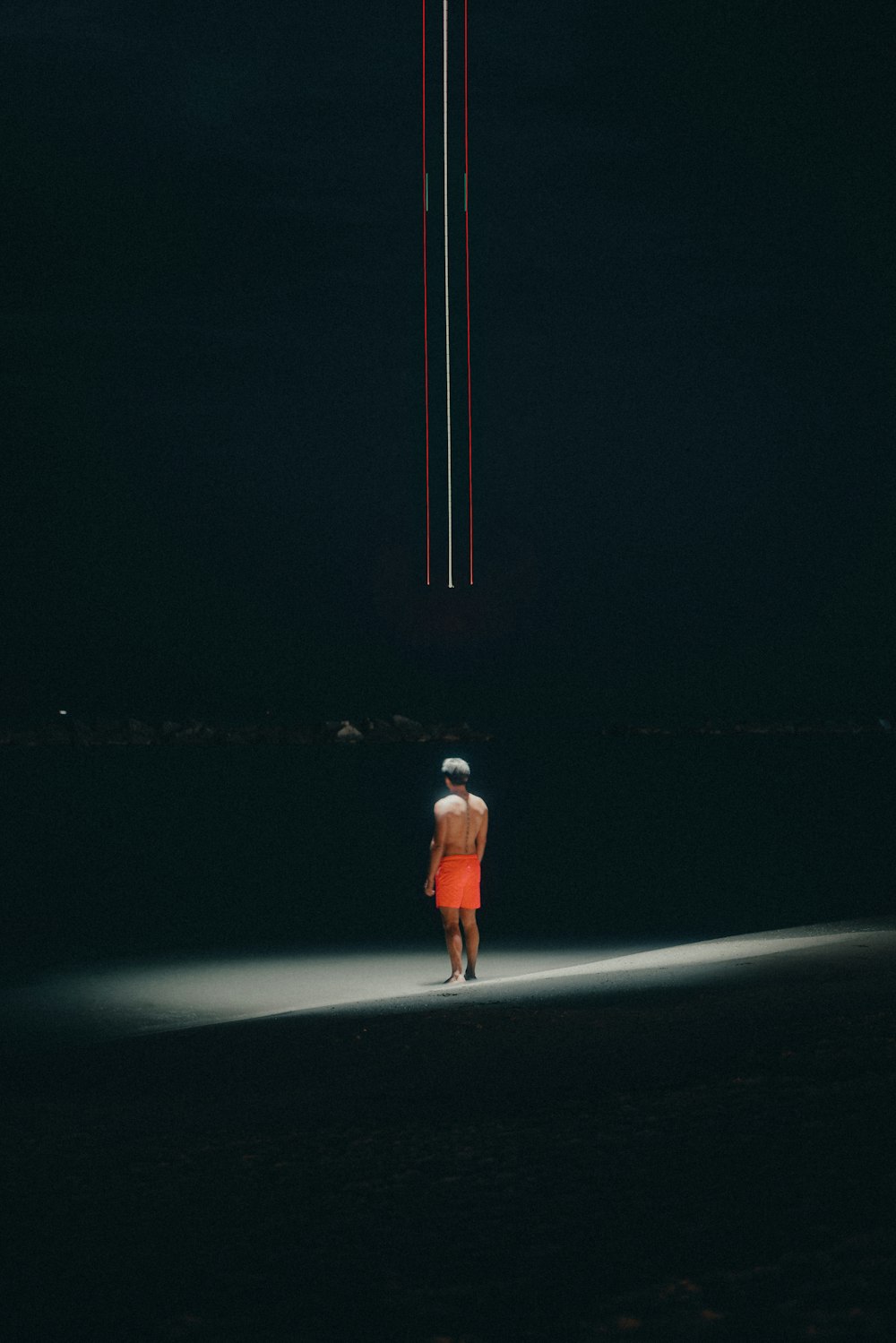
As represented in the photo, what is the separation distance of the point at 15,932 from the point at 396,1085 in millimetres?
16280

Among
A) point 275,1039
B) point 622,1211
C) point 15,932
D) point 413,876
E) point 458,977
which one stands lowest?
point 413,876

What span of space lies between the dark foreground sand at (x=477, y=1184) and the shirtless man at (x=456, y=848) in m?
3.31

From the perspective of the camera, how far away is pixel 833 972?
972 centimetres

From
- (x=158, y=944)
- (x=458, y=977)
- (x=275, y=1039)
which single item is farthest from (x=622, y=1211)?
(x=158, y=944)

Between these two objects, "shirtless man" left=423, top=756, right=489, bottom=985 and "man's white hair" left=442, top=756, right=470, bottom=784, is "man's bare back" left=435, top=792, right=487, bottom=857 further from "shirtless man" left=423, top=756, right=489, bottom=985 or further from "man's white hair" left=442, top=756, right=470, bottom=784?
"man's white hair" left=442, top=756, right=470, bottom=784

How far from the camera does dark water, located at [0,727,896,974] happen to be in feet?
72.5

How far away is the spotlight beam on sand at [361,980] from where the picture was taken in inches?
418

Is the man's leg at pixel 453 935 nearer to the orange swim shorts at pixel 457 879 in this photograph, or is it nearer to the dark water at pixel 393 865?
the orange swim shorts at pixel 457 879

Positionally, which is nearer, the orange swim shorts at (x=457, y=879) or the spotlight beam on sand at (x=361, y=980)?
the spotlight beam on sand at (x=361, y=980)

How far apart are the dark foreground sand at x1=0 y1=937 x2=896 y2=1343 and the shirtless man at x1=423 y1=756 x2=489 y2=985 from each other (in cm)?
331

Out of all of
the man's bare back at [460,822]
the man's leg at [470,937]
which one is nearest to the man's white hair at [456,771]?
the man's bare back at [460,822]

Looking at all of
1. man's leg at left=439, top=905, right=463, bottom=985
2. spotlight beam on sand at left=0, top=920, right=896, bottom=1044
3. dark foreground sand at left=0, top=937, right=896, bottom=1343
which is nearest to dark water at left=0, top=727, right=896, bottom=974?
spotlight beam on sand at left=0, top=920, right=896, bottom=1044

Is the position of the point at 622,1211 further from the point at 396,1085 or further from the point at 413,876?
the point at 413,876

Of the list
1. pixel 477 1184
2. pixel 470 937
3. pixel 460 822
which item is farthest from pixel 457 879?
pixel 477 1184
